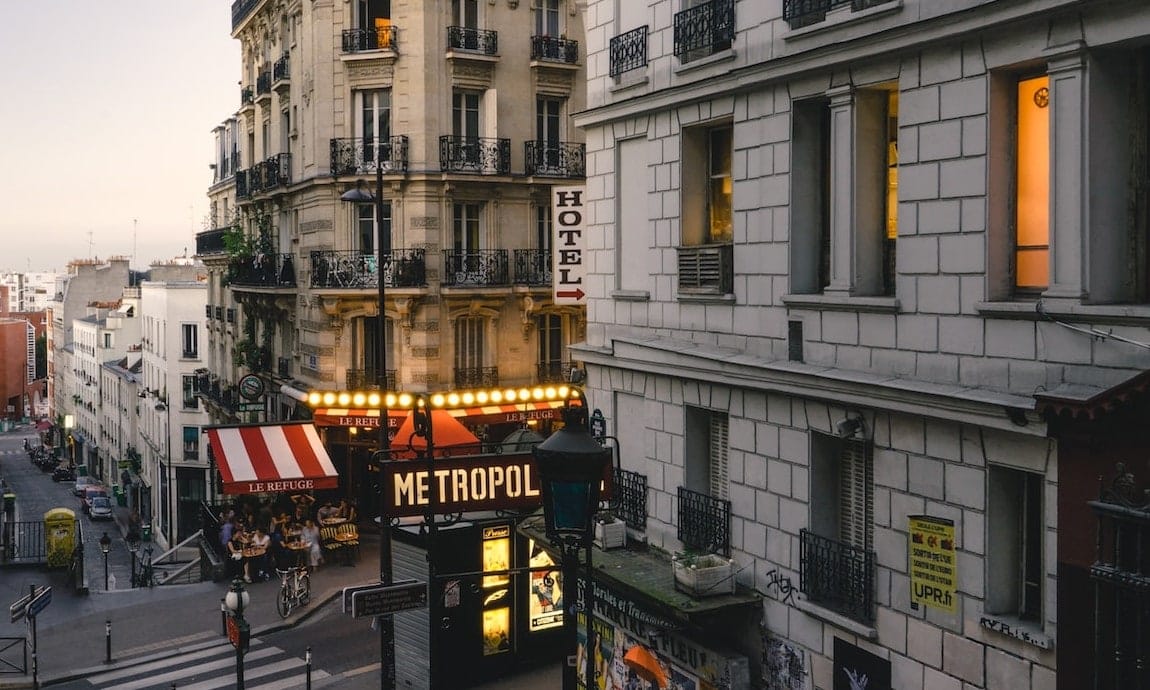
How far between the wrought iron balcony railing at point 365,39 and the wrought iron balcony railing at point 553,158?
526cm

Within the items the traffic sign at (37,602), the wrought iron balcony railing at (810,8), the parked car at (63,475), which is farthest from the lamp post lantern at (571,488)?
the parked car at (63,475)

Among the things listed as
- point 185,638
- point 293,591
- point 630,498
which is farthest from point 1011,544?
point 185,638

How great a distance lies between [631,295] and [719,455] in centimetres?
280

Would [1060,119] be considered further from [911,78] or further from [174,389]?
[174,389]

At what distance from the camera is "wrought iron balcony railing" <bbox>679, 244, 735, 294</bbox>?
45.9 ft

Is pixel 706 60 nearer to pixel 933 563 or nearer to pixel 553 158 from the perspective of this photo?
pixel 933 563

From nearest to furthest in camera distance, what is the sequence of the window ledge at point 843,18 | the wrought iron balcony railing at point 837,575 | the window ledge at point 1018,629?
the window ledge at point 1018,629 < the window ledge at point 843,18 < the wrought iron balcony railing at point 837,575

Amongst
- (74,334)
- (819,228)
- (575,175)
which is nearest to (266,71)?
(575,175)

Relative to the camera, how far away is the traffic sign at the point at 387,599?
13.7 metres

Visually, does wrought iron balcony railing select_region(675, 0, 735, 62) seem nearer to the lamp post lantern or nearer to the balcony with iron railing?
the lamp post lantern

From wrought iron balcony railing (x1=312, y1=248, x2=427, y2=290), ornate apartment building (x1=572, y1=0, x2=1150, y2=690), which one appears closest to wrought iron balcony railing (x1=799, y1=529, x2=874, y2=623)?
ornate apartment building (x1=572, y1=0, x2=1150, y2=690)

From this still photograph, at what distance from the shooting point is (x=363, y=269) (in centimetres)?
3359

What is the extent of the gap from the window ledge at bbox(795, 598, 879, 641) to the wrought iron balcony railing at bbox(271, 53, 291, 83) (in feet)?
102

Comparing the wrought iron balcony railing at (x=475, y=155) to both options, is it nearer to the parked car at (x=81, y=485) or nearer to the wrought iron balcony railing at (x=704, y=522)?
the wrought iron balcony railing at (x=704, y=522)
